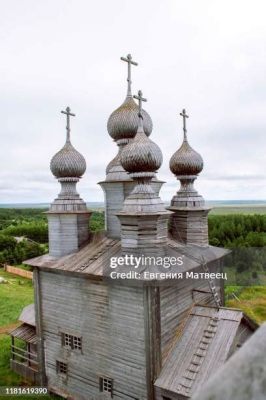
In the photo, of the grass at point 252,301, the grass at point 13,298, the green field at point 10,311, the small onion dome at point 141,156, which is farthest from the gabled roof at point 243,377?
the grass at point 13,298

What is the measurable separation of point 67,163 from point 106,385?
28.1ft

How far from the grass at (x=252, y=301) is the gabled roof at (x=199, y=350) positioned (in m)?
11.7

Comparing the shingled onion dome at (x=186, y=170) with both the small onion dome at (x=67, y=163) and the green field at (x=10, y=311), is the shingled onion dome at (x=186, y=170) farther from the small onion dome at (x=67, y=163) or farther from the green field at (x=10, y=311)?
the green field at (x=10, y=311)

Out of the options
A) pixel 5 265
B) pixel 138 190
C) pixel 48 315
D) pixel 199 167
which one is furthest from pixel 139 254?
pixel 5 265

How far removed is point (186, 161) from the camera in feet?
48.5

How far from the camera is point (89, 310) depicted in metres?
11.7

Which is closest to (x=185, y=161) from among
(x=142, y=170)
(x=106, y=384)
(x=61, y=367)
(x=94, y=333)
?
(x=142, y=170)

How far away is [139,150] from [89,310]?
5.90 metres

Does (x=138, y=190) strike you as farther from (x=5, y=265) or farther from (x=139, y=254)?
(x=5, y=265)

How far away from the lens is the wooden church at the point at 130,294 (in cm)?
1033

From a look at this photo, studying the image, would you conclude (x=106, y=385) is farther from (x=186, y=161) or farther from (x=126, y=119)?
(x=126, y=119)

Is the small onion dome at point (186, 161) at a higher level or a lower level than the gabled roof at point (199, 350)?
higher

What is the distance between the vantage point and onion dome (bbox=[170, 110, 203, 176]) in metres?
14.8

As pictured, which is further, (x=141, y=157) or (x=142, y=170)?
(x=142, y=170)
